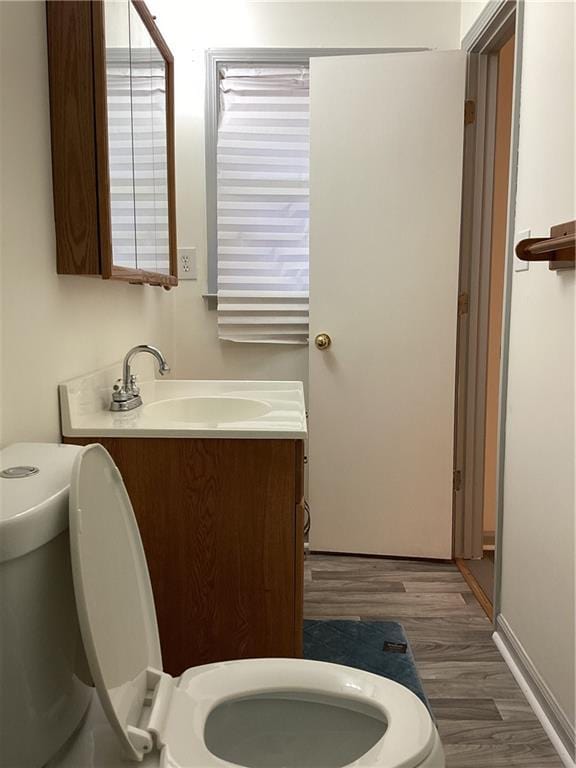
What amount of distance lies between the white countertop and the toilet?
31 cm

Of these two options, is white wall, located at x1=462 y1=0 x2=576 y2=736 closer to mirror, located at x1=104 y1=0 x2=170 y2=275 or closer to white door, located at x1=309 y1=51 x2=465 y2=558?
white door, located at x1=309 y1=51 x2=465 y2=558

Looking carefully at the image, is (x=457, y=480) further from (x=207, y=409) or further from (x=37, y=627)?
(x=37, y=627)

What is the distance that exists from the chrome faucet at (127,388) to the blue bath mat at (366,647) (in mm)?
941

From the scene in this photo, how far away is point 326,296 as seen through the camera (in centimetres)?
268

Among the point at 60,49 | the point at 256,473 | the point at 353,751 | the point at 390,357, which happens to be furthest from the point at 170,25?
the point at 353,751

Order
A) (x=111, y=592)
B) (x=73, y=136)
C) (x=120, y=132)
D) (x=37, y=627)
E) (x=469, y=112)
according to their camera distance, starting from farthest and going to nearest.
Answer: (x=469, y=112) < (x=120, y=132) < (x=73, y=136) < (x=111, y=592) < (x=37, y=627)

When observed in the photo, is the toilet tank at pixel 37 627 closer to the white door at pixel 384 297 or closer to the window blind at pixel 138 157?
the window blind at pixel 138 157

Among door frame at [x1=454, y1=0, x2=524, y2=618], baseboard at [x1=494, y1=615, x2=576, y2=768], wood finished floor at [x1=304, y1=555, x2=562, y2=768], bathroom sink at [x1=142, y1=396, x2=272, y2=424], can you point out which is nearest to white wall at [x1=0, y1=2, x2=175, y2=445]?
bathroom sink at [x1=142, y1=396, x2=272, y2=424]

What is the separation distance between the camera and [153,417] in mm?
1742

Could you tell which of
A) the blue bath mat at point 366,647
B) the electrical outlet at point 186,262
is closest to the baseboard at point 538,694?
the blue bath mat at point 366,647

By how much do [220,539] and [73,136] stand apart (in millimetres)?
983

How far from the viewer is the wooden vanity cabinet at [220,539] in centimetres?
155

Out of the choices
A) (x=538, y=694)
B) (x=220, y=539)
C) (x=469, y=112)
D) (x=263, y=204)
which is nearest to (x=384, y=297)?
(x=263, y=204)

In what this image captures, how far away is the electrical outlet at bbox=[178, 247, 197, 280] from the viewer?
2.76 m
